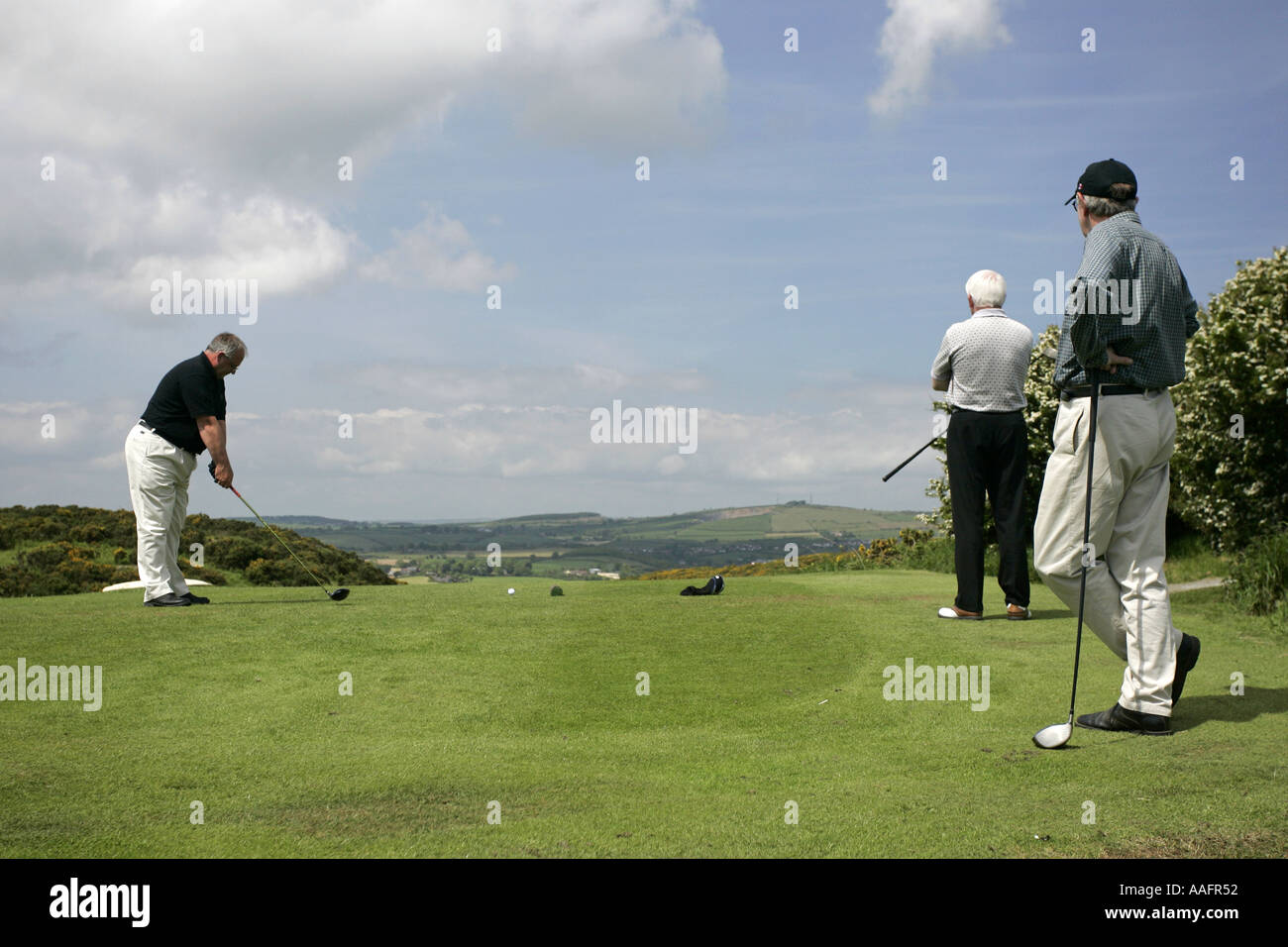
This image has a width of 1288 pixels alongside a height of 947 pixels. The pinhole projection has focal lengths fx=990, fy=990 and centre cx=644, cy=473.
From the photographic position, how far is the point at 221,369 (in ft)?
31.7

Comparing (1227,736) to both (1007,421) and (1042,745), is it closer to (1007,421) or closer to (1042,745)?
(1042,745)

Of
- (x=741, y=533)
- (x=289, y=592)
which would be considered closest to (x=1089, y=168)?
(x=289, y=592)

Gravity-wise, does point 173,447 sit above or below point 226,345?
below

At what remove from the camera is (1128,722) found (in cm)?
516

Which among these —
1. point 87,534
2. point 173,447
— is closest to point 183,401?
point 173,447

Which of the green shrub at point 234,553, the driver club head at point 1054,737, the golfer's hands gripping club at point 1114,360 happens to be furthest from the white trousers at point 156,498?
the golfer's hands gripping club at point 1114,360

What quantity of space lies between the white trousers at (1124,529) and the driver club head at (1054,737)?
0.60 m

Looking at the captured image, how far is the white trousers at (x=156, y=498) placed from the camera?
9203mm

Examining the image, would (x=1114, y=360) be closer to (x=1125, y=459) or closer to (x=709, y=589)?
(x=1125, y=459)

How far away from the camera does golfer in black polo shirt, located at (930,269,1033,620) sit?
8453mm

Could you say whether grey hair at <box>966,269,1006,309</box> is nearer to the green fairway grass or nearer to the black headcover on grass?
the green fairway grass

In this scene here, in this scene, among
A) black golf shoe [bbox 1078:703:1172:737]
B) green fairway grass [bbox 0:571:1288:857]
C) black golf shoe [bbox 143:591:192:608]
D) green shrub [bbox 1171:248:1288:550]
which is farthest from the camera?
green shrub [bbox 1171:248:1288:550]

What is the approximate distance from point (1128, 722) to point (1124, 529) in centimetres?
101

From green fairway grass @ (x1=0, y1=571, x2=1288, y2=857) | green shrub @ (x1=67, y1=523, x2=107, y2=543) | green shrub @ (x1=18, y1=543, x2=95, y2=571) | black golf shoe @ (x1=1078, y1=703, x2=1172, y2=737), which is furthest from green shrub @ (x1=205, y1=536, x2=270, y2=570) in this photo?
black golf shoe @ (x1=1078, y1=703, x2=1172, y2=737)
